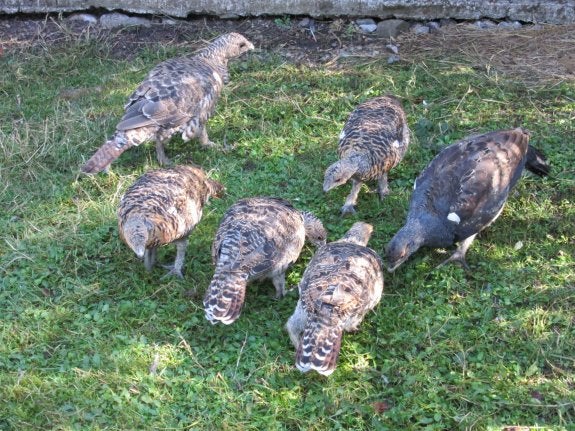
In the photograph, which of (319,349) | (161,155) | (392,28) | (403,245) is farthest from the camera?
(392,28)

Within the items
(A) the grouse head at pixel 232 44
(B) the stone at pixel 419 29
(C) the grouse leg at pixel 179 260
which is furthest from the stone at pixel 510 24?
(C) the grouse leg at pixel 179 260

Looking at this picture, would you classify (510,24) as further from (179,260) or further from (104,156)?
(179,260)

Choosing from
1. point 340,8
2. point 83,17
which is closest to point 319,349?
point 340,8

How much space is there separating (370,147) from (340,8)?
3.67m

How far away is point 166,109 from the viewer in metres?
7.35

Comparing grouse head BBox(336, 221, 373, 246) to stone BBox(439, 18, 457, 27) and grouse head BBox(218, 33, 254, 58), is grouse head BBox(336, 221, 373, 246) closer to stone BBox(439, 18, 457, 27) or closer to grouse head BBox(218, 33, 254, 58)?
grouse head BBox(218, 33, 254, 58)

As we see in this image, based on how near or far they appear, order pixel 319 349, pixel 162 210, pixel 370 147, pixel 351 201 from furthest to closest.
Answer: pixel 351 201 → pixel 370 147 → pixel 162 210 → pixel 319 349

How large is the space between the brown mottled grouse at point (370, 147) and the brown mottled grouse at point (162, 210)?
1215 mm

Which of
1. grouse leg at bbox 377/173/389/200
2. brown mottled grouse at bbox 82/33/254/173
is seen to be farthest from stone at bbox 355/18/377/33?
grouse leg at bbox 377/173/389/200

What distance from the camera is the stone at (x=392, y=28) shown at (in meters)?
9.55

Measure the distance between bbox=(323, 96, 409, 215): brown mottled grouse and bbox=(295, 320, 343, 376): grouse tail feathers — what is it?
1.91 m

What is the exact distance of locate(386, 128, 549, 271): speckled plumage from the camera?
20.0 ft

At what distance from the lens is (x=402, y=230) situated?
6.18m

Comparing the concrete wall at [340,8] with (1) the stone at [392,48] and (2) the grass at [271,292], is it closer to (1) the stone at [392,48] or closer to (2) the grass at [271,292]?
(1) the stone at [392,48]
